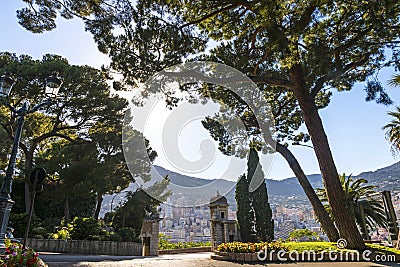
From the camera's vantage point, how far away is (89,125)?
1500 cm

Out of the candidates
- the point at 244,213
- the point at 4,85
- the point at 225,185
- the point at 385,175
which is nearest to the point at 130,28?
the point at 4,85

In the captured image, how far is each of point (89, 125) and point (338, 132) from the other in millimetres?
11732

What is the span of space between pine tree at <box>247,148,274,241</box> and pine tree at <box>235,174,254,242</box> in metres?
0.25

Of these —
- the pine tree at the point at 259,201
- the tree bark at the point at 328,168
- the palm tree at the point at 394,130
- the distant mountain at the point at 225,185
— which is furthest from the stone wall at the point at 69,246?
the palm tree at the point at 394,130

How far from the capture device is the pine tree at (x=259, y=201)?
14.6m

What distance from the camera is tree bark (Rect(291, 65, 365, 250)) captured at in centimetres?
645

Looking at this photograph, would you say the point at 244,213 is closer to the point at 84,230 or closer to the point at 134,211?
the point at 134,211

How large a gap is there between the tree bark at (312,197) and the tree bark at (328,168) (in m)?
0.58

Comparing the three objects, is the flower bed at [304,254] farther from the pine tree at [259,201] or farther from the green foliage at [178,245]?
the green foliage at [178,245]

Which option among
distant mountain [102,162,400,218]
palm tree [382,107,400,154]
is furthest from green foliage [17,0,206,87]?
palm tree [382,107,400,154]

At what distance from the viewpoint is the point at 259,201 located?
50.1 ft

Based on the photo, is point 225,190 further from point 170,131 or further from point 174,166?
point 170,131

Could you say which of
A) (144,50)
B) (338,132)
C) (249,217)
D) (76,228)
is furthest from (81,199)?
(338,132)

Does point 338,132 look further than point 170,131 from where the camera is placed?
Yes
